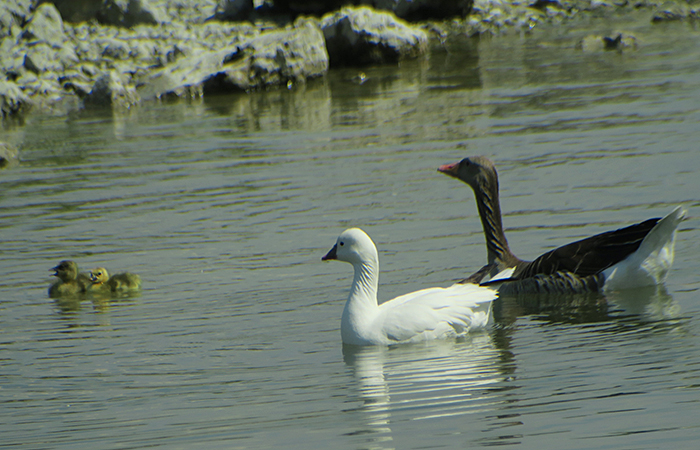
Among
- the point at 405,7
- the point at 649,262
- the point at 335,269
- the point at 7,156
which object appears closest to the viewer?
the point at 649,262

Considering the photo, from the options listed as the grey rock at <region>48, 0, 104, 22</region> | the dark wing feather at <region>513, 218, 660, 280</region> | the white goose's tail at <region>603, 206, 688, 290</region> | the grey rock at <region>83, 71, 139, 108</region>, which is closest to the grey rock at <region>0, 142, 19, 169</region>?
the grey rock at <region>83, 71, 139, 108</region>

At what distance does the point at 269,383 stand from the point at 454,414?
1.52 m

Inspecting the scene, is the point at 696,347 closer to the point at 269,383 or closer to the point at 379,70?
the point at 269,383

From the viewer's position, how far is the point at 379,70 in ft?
89.8

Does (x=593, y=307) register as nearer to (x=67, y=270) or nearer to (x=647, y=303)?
(x=647, y=303)

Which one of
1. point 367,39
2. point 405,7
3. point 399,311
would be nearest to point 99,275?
point 399,311

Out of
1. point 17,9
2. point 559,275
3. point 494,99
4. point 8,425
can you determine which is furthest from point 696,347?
point 17,9

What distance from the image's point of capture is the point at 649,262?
327 inches

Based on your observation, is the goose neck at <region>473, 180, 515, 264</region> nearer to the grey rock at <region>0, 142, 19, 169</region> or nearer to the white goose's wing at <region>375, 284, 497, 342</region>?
the white goose's wing at <region>375, 284, 497, 342</region>

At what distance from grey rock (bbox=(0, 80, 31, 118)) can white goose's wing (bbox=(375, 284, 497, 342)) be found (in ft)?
64.5

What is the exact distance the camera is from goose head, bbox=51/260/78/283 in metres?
9.89

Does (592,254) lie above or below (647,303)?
above

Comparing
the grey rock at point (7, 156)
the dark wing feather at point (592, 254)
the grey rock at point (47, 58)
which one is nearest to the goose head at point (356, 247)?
the dark wing feather at point (592, 254)

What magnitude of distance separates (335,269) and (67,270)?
2833 mm
